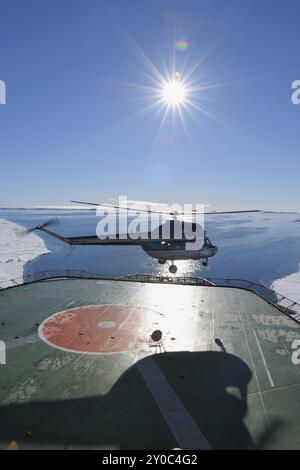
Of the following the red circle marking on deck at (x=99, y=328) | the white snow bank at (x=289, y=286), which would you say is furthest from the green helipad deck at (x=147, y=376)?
the white snow bank at (x=289, y=286)

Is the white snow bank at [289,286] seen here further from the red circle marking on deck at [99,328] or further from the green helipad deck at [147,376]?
the red circle marking on deck at [99,328]

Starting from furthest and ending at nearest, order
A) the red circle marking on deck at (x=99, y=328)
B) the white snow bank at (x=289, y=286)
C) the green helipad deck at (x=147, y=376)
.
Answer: the white snow bank at (x=289, y=286) → the red circle marking on deck at (x=99, y=328) → the green helipad deck at (x=147, y=376)

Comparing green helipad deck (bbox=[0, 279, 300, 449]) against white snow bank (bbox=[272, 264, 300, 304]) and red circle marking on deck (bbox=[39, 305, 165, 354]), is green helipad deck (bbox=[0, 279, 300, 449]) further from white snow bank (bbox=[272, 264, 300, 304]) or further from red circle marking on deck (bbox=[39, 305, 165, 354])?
white snow bank (bbox=[272, 264, 300, 304])

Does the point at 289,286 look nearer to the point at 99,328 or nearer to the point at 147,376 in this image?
the point at 99,328

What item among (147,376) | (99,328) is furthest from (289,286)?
(147,376)

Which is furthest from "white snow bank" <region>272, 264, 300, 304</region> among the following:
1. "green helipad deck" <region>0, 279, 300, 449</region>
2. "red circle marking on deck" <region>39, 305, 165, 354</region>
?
"red circle marking on deck" <region>39, 305, 165, 354</region>
